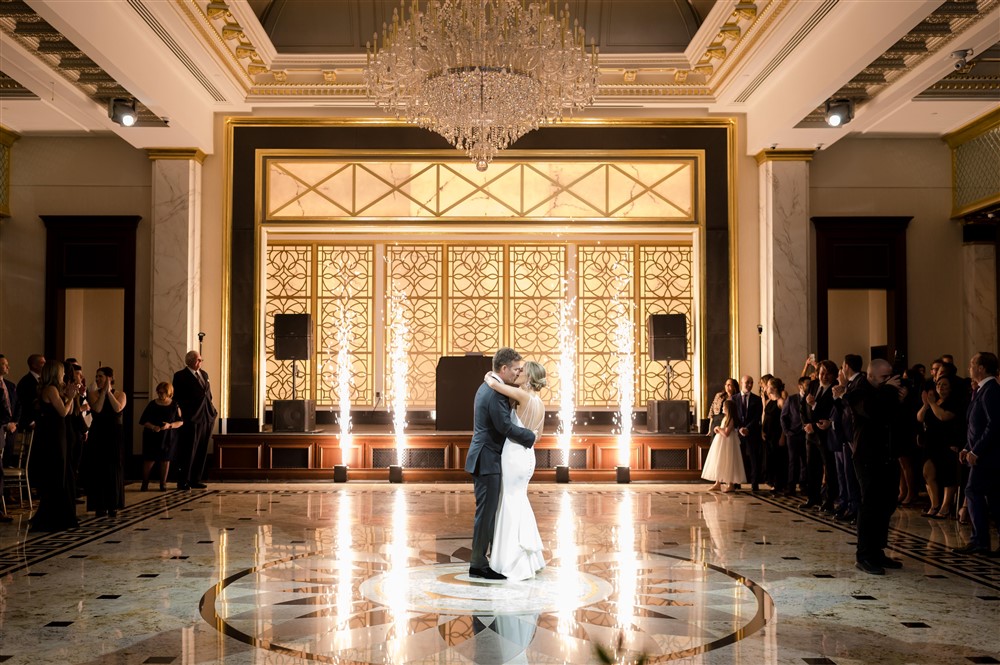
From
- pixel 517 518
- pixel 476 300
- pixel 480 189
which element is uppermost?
pixel 480 189

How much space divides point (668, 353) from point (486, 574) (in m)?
6.76

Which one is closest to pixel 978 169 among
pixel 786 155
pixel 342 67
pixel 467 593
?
pixel 786 155

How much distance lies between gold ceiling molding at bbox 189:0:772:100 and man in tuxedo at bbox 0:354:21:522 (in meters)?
4.12

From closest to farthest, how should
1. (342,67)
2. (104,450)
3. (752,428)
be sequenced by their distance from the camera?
(104,450)
(752,428)
(342,67)

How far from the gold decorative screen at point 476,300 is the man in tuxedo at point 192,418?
110 inches

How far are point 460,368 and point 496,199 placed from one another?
7.73 feet

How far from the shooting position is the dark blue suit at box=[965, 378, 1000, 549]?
6.94m

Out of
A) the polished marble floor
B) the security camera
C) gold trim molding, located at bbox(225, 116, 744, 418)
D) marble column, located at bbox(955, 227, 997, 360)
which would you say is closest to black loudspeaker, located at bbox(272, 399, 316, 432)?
gold trim molding, located at bbox(225, 116, 744, 418)

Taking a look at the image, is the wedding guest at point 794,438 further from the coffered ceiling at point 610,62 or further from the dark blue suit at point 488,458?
the dark blue suit at point 488,458

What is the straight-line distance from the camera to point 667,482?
1191 centimetres

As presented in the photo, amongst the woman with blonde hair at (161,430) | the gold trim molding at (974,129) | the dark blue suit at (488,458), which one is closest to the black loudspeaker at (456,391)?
the woman with blonde hair at (161,430)

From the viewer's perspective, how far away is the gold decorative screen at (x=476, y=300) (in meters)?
14.1

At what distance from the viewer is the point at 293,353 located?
12.4 meters

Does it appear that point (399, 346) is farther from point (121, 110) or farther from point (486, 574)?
point (486, 574)
